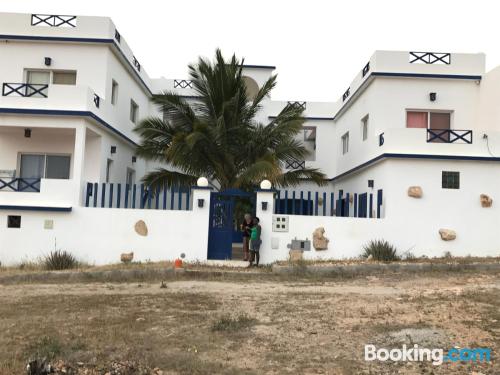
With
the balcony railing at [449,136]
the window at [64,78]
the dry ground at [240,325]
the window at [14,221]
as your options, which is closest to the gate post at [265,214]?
the dry ground at [240,325]

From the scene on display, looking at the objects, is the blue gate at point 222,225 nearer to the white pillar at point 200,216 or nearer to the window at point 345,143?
the white pillar at point 200,216

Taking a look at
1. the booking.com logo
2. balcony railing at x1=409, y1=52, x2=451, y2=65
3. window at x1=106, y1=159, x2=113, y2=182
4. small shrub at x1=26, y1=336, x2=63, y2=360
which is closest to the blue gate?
window at x1=106, y1=159, x2=113, y2=182

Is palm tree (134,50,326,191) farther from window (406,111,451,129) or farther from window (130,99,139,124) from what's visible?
window (130,99,139,124)

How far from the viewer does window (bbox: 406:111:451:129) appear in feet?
53.0

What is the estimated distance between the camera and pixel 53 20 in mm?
15094

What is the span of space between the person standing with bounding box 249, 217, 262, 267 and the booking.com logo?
6969 millimetres

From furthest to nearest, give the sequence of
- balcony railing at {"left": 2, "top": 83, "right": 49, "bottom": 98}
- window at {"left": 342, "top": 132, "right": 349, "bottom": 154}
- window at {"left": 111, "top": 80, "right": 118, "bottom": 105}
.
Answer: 1. window at {"left": 342, "top": 132, "right": 349, "bottom": 154}
2. window at {"left": 111, "top": 80, "right": 118, "bottom": 105}
3. balcony railing at {"left": 2, "top": 83, "right": 49, "bottom": 98}

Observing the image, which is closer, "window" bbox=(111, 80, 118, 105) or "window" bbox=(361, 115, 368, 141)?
"window" bbox=(111, 80, 118, 105)

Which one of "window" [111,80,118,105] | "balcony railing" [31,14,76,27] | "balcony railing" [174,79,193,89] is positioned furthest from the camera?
"balcony railing" [174,79,193,89]

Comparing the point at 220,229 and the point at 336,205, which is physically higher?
the point at 336,205

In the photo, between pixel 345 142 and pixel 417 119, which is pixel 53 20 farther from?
pixel 417 119

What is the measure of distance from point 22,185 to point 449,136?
45.3ft

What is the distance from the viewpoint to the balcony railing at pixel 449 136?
1362cm

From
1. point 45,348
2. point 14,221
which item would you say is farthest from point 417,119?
point 45,348
